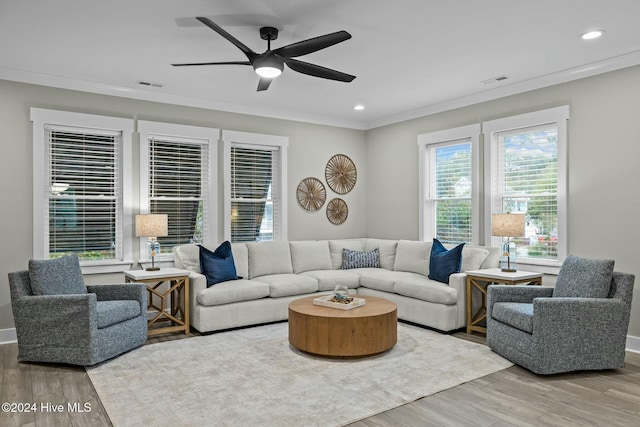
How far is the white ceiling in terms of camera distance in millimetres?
3215

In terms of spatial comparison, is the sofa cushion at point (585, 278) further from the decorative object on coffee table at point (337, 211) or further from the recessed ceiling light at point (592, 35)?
the decorative object on coffee table at point (337, 211)

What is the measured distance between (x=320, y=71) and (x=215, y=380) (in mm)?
2550

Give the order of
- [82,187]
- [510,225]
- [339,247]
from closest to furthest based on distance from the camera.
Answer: [510,225] < [82,187] < [339,247]

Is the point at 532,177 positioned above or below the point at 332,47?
below

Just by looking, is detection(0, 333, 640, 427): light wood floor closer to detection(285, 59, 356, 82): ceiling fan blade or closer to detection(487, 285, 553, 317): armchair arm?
detection(487, 285, 553, 317): armchair arm

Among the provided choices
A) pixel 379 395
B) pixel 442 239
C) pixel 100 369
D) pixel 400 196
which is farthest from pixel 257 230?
pixel 379 395

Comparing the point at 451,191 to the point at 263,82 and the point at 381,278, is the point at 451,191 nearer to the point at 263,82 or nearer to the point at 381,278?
the point at 381,278

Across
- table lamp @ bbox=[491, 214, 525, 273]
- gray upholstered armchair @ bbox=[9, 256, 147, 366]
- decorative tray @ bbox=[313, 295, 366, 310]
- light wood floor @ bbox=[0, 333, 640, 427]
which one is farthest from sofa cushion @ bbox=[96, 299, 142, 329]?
table lamp @ bbox=[491, 214, 525, 273]

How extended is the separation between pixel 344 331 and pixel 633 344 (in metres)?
2.68

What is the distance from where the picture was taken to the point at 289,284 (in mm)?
5266

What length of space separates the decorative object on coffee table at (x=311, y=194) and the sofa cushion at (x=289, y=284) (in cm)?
139

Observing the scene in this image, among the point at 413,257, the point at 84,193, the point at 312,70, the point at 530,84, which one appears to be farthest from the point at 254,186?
the point at 530,84

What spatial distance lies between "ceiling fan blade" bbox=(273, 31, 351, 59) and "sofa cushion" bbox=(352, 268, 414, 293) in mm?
3015

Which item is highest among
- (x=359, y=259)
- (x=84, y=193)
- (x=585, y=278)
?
(x=84, y=193)
